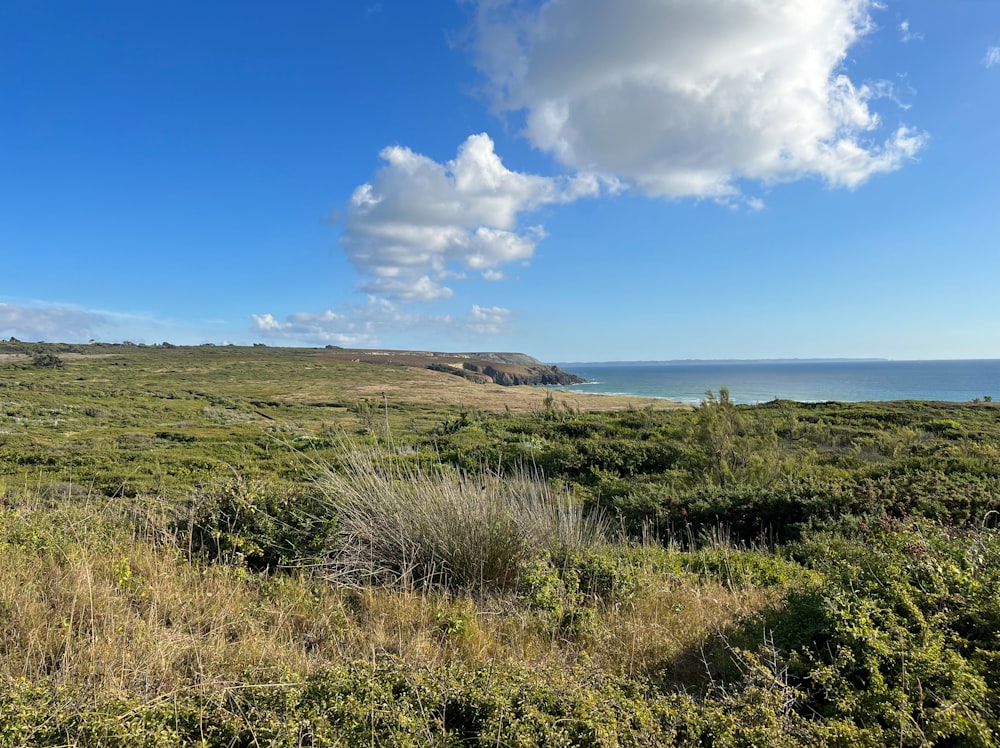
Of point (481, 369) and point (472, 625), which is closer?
point (472, 625)

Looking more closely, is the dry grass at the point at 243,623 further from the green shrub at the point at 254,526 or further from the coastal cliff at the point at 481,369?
the coastal cliff at the point at 481,369

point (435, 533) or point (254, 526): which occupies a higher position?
point (435, 533)

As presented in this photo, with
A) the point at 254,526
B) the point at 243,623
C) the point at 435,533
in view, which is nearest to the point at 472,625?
the point at 435,533

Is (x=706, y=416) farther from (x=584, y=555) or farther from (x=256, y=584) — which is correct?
(x=256, y=584)

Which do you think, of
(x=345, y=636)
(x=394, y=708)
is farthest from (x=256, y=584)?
(x=394, y=708)

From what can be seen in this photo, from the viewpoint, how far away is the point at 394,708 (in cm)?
220

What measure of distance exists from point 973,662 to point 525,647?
226 cm

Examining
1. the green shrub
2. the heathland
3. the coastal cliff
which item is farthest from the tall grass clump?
the coastal cliff

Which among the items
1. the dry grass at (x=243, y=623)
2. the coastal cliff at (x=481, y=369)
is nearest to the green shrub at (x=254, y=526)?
the dry grass at (x=243, y=623)

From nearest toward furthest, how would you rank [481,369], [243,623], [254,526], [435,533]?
[243,623], [435,533], [254,526], [481,369]

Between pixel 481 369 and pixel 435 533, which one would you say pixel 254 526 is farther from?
pixel 481 369

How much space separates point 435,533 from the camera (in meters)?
4.62

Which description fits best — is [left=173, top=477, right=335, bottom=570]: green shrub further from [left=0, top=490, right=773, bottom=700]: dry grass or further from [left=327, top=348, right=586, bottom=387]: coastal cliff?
[left=327, top=348, right=586, bottom=387]: coastal cliff

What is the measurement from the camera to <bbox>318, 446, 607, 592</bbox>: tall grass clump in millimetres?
4477
